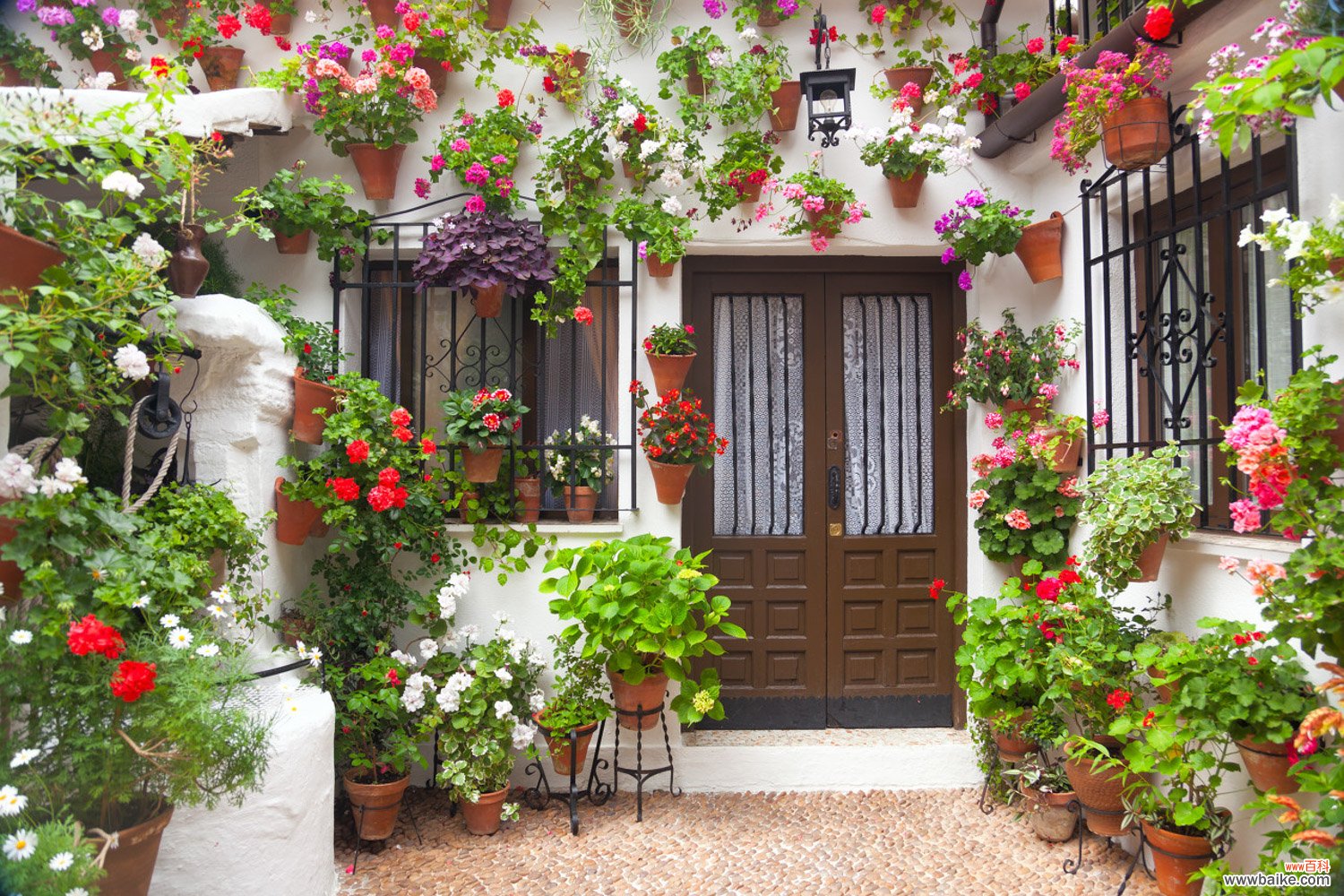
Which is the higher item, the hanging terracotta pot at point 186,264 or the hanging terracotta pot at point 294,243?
the hanging terracotta pot at point 294,243

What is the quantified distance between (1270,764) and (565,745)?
268 cm

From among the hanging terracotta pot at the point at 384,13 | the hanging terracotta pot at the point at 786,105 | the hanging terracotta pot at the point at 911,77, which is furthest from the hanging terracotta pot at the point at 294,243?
the hanging terracotta pot at the point at 911,77

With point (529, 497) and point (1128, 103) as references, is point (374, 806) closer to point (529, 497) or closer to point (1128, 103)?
point (529, 497)

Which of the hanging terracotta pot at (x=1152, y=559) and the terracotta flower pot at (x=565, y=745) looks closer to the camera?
the hanging terracotta pot at (x=1152, y=559)

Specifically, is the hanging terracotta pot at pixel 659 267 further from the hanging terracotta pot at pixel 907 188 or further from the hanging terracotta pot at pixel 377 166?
the hanging terracotta pot at pixel 377 166

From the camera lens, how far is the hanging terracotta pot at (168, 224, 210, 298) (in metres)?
3.31

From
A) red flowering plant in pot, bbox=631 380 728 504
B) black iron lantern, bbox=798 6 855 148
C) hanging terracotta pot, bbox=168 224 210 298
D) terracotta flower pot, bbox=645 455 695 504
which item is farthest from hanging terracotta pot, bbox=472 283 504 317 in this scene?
black iron lantern, bbox=798 6 855 148

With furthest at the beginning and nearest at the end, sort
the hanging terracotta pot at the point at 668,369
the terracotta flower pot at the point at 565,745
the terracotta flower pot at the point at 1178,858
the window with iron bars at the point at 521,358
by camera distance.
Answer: the window with iron bars at the point at 521,358 → the hanging terracotta pot at the point at 668,369 → the terracotta flower pot at the point at 565,745 → the terracotta flower pot at the point at 1178,858

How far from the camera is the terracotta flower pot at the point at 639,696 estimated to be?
4.01 meters

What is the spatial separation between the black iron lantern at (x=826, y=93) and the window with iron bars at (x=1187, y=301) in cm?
122

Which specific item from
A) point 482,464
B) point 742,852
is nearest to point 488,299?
point 482,464

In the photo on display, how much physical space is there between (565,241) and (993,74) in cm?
233

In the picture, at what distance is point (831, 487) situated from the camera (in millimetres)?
4789

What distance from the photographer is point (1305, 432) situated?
2465mm
